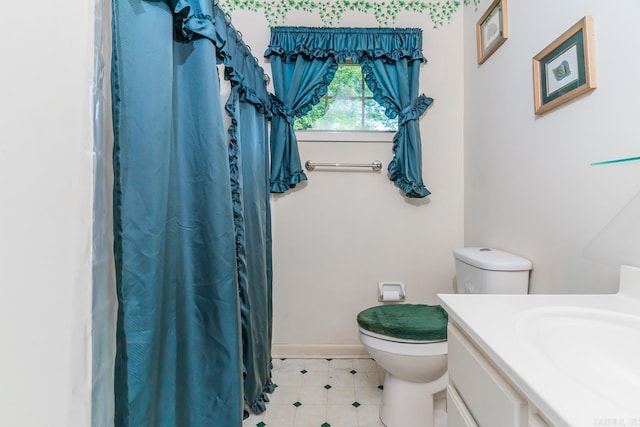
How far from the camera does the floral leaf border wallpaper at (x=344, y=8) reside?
5.83 ft

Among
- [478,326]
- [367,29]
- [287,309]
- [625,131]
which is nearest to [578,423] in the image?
[478,326]

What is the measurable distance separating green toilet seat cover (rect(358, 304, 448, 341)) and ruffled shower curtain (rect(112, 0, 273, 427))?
543 mm

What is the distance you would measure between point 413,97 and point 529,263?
1091mm

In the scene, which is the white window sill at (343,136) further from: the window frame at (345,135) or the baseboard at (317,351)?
the baseboard at (317,351)

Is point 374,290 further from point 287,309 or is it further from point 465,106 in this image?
point 465,106

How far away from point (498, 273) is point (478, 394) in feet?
Result: 2.40

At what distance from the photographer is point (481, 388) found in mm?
561

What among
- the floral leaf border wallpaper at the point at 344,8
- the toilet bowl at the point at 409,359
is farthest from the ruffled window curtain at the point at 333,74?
the toilet bowl at the point at 409,359

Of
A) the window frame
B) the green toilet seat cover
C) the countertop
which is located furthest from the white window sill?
the countertop

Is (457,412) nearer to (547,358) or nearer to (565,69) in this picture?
(547,358)

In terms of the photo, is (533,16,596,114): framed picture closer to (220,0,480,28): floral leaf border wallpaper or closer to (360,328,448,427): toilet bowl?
(220,0,480,28): floral leaf border wallpaper

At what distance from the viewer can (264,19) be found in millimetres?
1787

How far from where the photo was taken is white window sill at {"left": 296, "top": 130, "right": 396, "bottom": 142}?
180 cm

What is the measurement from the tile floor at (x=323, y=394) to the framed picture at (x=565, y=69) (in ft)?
4.93
